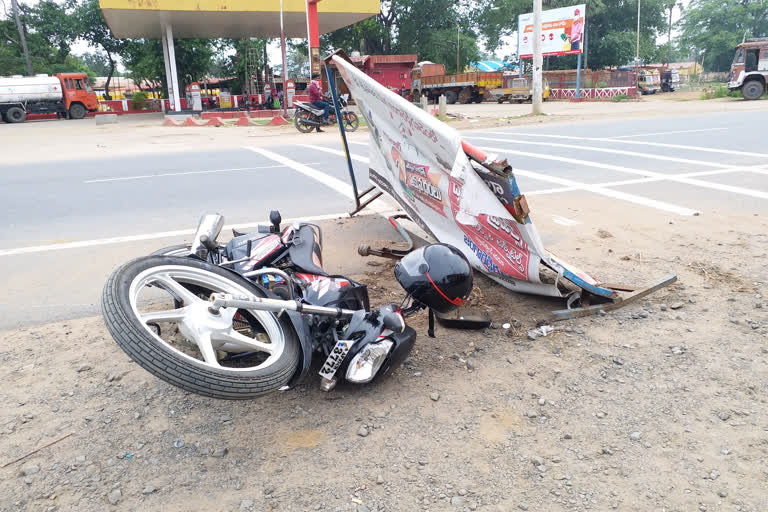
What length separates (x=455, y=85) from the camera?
4094 centimetres

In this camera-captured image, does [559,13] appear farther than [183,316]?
Yes

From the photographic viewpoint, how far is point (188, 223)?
6.48m

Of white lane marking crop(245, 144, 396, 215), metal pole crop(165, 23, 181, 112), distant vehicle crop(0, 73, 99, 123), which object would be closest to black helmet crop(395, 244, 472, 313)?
white lane marking crop(245, 144, 396, 215)

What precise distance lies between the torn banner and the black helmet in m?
0.43

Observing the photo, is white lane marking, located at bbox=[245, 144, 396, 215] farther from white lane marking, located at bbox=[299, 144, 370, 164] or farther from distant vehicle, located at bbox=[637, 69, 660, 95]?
distant vehicle, located at bbox=[637, 69, 660, 95]

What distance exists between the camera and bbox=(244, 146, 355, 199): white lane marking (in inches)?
322

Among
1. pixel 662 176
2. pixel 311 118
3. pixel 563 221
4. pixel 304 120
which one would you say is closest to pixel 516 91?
pixel 311 118

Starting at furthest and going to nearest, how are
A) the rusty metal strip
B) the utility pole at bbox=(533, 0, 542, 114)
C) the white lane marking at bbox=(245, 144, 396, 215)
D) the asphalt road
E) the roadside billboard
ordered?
the roadside billboard
the utility pole at bbox=(533, 0, 542, 114)
the white lane marking at bbox=(245, 144, 396, 215)
the asphalt road
the rusty metal strip

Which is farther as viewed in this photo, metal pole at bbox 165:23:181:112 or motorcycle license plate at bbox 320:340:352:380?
metal pole at bbox 165:23:181:112

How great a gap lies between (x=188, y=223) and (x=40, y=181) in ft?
15.8

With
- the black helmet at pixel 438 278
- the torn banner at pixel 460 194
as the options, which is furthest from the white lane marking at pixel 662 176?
the black helmet at pixel 438 278

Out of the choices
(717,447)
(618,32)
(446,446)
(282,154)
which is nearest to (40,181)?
(282,154)

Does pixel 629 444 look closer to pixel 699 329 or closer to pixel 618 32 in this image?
pixel 699 329

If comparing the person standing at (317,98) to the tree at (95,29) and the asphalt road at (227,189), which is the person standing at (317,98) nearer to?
the asphalt road at (227,189)
